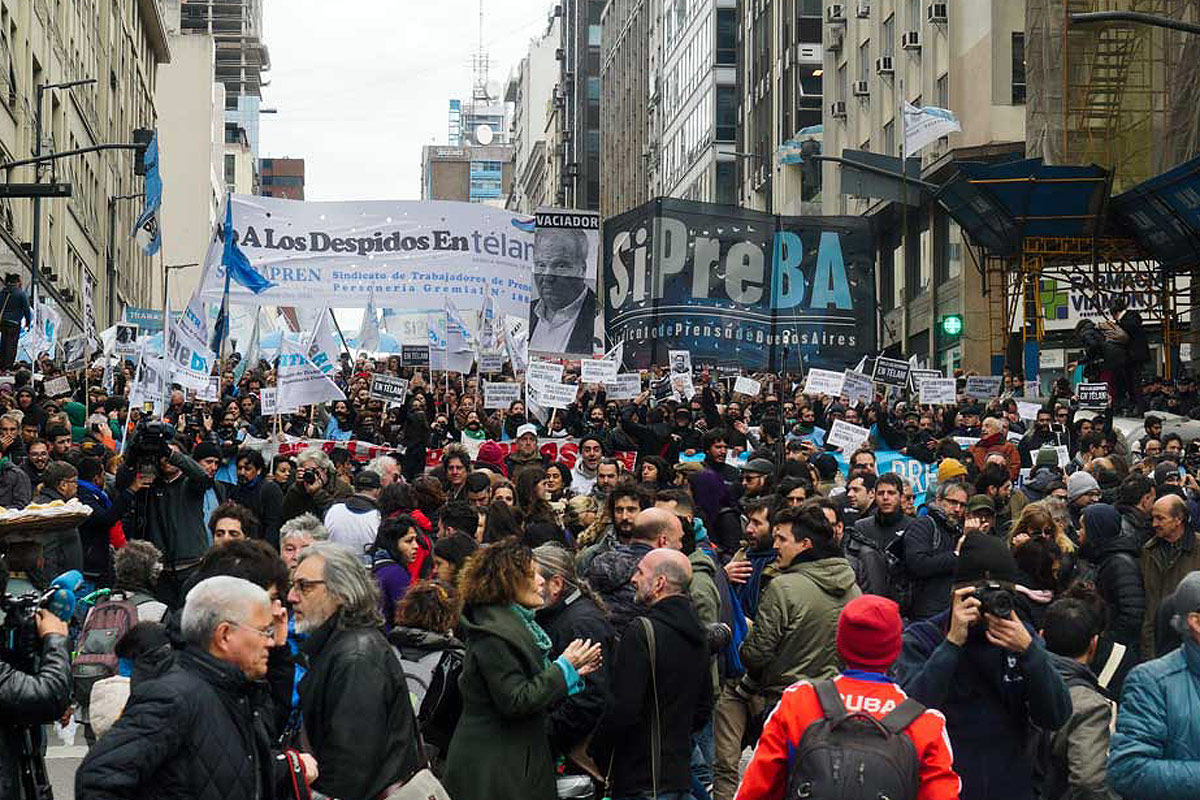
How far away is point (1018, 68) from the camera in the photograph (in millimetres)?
46625

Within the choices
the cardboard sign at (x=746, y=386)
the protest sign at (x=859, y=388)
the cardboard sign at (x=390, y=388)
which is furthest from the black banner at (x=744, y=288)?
the cardboard sign at (x=390, y=388)

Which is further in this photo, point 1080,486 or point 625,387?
point 625,387

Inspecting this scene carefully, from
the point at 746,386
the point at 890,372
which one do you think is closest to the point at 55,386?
the point at 746,386

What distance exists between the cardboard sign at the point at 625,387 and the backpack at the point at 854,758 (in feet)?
57.5

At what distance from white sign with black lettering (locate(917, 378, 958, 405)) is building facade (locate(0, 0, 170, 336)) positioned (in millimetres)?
14870

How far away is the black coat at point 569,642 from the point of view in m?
7.60

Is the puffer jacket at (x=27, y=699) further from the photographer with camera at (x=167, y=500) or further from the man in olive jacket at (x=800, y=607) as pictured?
the photographer with camera at (x=167, y=500)

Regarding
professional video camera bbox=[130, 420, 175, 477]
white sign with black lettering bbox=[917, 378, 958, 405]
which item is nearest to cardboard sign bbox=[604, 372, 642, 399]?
white sign with black lettering bbox=[917, 378, 958, 405]

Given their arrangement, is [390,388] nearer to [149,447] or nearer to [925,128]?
[149,447]

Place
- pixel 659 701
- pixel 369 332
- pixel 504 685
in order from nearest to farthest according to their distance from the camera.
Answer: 1. pixel 504 685
2. pixel 659 701
3. pixel 369 332

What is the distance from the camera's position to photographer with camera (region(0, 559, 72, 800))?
623cm


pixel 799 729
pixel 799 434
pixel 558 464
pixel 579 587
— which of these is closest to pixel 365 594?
pixel 579 587

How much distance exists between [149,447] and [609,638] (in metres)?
6.01

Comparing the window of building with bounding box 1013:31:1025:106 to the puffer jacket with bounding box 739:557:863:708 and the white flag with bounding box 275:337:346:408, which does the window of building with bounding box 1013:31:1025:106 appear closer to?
the white flag with bounding box 275:337:346:408
